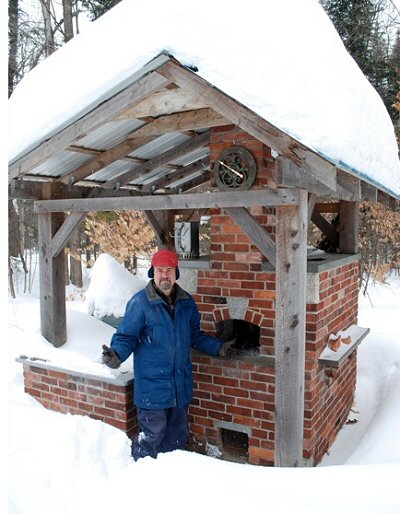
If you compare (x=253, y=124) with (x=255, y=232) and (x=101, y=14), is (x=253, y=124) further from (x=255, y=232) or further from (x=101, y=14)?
(x=101, y=14)

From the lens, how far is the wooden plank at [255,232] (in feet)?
10.7

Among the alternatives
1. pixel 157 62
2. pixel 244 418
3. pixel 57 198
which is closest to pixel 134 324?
pixel 244 418

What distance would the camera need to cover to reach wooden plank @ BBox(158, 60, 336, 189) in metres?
2.69

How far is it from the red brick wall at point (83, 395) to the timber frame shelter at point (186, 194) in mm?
390

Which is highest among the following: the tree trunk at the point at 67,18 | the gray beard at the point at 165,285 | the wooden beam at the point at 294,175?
the tree trunk at the point at 67,18

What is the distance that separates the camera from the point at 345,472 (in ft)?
6.49

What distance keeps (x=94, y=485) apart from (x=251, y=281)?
8.17ft

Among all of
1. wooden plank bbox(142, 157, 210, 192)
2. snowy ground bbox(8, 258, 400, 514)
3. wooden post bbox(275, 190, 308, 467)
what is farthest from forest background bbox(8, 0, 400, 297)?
wooden post bbox(275, 190, 308, 467)

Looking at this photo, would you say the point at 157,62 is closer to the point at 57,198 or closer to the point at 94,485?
the point at 57,198

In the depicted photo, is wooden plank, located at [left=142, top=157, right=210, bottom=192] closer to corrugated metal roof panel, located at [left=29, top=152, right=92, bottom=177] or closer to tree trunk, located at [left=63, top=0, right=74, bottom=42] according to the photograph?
corrugated metal roof panel, located at [left=29, top=152, right=92, bottom=177]

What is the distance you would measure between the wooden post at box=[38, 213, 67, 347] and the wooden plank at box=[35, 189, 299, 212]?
226 mm

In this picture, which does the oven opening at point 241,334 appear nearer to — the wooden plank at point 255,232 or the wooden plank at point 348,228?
the wooden plank at point 255,232

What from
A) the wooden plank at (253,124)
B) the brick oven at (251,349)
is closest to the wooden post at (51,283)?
the brick oven at (251,349)

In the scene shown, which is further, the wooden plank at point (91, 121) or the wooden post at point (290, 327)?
the wooden post at point (290, 327)
